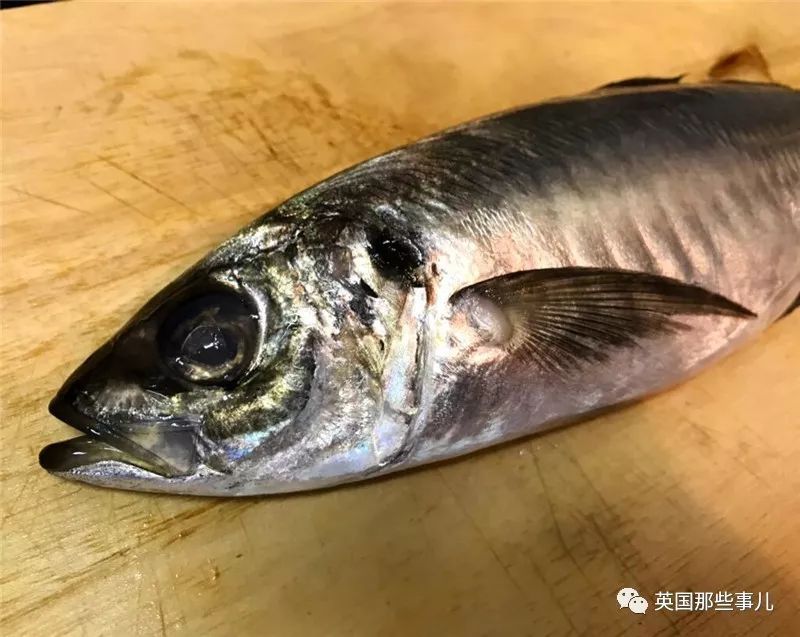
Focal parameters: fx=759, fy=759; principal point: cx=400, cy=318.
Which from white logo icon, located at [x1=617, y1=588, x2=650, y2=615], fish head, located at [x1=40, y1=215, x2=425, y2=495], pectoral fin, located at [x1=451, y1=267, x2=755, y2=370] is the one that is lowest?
white logo icon, located at [x1=617, y1=588, x2=650, y2=615]

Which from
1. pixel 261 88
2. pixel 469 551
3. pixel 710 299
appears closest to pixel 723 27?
pixel 710 299

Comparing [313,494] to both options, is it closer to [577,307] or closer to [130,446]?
[130,446]

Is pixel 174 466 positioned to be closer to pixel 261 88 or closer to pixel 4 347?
pixel 4 347

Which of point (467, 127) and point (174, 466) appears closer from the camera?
point (174, 466)

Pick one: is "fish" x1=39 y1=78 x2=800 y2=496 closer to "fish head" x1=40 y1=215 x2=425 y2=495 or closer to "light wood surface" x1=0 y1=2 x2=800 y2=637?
"fish head" x1=40 y1=215 x2=425 y2=495

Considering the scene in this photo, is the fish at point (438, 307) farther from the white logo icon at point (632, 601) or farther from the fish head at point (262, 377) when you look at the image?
the white logo icon at point (632, 601)

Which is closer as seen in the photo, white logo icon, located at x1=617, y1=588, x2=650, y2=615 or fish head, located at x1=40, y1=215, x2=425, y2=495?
fish head, located at x1=40, y1=215, x2=425, y2=495

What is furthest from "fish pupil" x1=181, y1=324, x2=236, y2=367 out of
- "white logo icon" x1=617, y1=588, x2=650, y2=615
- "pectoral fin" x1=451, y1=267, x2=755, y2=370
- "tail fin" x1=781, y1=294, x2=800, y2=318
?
"tail fin" x1=781, y1=294, x2=800, y2=318
